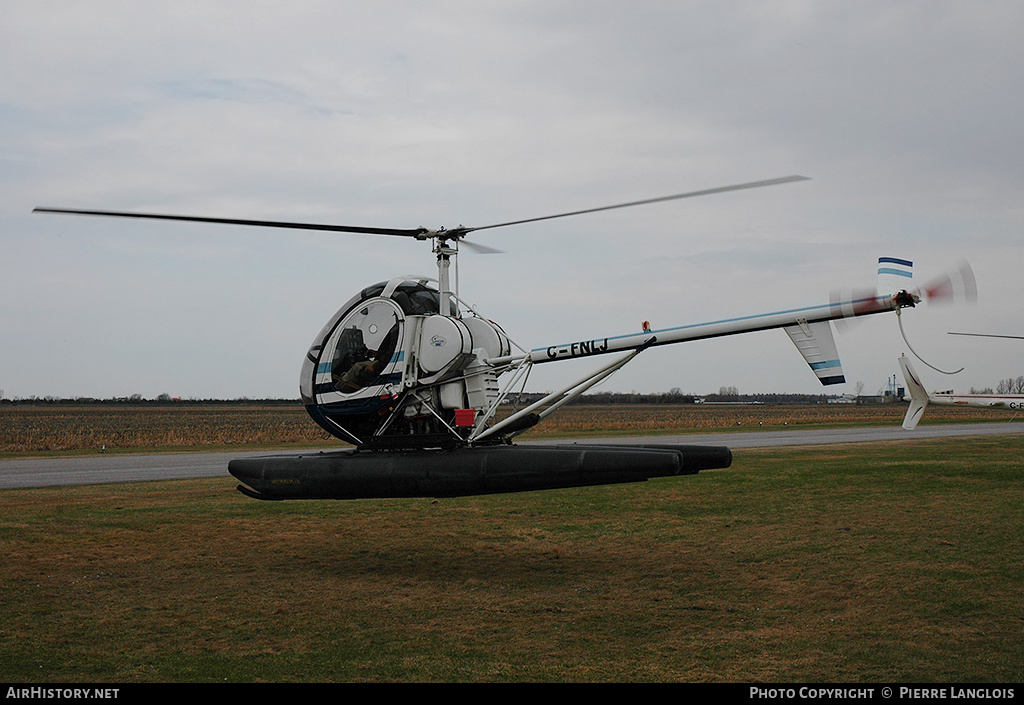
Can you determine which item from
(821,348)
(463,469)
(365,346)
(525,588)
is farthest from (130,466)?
(821,348)

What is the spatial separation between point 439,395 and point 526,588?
2.84 meters

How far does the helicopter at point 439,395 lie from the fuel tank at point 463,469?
0.6 inches

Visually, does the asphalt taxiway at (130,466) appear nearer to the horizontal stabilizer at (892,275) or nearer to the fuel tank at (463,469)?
the fuel tank at (463,469)

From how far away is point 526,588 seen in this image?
1007 cm

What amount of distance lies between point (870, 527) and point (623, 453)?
18.9 feet

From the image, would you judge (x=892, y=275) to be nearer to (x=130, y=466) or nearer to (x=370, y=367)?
(x=370, y=367)

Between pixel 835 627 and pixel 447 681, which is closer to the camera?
pixel 447 681

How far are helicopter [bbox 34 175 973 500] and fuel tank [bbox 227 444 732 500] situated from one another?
1 centimetres

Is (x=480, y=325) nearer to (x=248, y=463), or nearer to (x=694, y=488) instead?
(x=248, y=463)

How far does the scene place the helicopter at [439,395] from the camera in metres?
9.62

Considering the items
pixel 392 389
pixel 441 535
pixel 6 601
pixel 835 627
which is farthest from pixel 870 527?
pixel 6 601

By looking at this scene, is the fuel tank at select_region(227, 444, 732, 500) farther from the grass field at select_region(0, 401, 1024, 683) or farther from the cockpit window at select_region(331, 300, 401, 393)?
the grass field at select_region(0, 401, 1024, 683)
